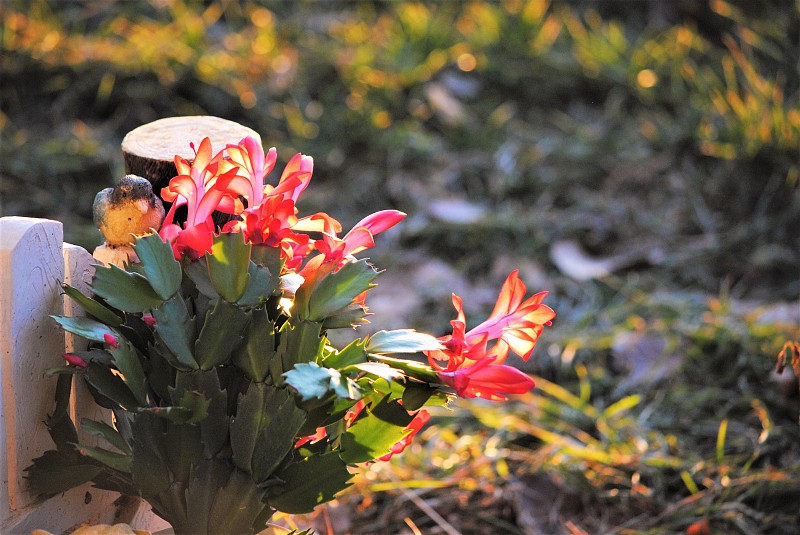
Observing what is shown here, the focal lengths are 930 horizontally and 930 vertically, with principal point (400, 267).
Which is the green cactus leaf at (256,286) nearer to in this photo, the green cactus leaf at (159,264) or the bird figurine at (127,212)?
the green cactus leaf at (159,264)

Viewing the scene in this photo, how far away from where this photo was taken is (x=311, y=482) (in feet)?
3.30

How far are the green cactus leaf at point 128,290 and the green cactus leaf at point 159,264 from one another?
0.6 inches

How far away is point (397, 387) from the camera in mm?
1055

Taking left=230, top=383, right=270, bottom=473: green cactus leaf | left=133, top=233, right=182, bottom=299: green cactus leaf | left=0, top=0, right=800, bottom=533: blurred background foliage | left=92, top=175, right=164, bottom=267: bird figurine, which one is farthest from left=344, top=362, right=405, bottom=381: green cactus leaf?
left=0, top=0, right=800, bottom=533: blurred background foliage

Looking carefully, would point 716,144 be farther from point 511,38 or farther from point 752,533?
point 752,533

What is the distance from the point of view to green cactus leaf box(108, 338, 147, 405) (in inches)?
38.1

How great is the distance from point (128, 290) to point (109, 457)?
0.18 m

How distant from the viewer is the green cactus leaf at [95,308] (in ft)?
3.31

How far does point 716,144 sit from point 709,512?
1.51 meters

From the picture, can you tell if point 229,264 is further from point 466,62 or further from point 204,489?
point 466,62

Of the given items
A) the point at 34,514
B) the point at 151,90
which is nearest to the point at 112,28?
the point at 151,90

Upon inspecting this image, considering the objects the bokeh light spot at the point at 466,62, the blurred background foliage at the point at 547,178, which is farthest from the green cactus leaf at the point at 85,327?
the bokeh light spot at the point at 466,62

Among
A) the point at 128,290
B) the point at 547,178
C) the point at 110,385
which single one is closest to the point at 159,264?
the point at 128,290

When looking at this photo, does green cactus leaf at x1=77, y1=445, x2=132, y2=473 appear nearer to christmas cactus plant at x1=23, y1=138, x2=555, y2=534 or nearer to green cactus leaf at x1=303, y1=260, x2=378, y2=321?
christmas cactus plant at x1=23, y1=138, x2=555, y2=534
